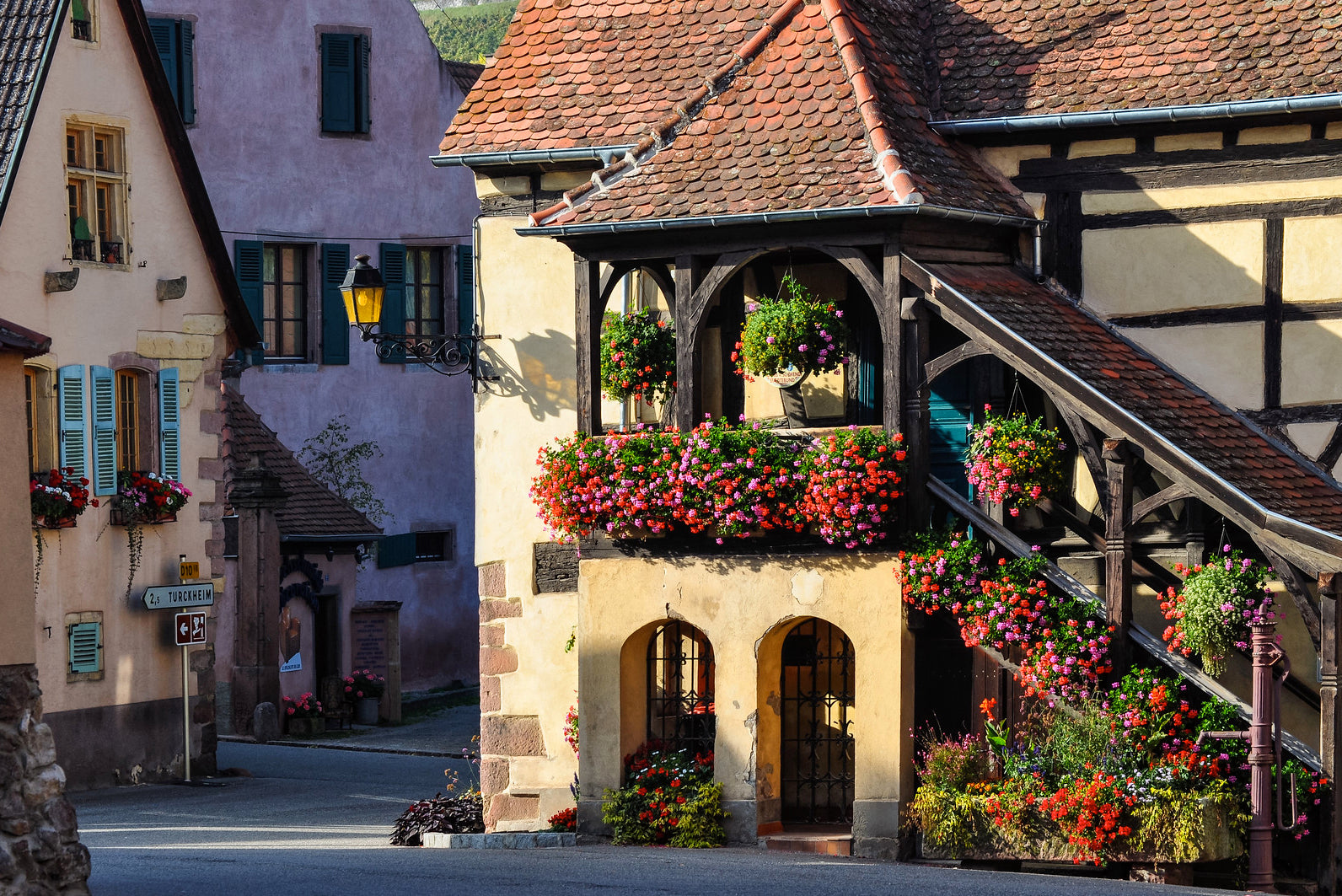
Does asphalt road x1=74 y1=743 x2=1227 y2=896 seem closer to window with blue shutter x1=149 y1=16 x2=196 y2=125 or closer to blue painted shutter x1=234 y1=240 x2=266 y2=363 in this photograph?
blue painted shutter x1=234 y1=240 x2=266 y2=363

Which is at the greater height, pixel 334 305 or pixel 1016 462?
pixel 334 305

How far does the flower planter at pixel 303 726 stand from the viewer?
26781 mm

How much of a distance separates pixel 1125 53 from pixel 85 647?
38.3 ft

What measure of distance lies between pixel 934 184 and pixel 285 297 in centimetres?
1662

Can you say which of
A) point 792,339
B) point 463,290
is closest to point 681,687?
point 792,339

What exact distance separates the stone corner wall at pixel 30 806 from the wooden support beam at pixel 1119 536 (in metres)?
6.68

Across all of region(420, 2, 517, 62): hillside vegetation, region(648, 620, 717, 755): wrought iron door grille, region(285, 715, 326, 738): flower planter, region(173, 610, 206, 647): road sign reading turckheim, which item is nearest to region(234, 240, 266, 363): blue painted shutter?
region(285, 715, 326, 738): flower planter

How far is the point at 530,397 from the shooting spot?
17.2 meters

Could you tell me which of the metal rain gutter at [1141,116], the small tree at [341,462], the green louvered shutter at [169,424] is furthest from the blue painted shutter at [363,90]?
the metal rain gutter at [1141,116]

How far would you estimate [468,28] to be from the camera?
69812 millimetres

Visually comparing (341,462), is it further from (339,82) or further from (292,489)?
(339,82)

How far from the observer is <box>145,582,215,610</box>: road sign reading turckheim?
21922 millimetres

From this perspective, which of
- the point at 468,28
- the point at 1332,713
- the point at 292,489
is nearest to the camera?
the point at 1332,713

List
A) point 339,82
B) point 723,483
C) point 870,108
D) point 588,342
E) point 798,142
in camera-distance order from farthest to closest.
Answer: point 339,82 → point 588,342 → point 798,142 → point 870,108 → point 723,483
